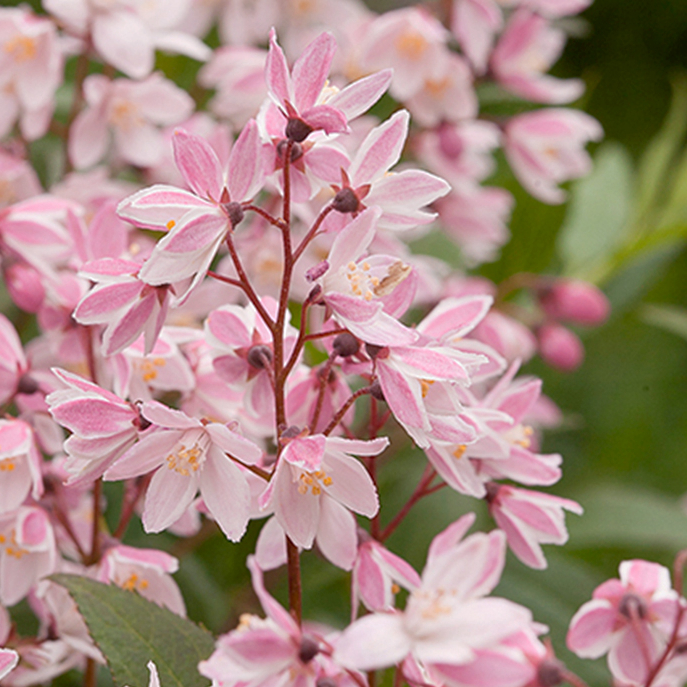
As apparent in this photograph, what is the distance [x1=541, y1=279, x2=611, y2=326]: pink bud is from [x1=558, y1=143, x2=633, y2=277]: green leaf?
0.14m

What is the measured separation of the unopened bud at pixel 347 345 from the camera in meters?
0.36

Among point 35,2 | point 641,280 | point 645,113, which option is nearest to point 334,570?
point 641,280

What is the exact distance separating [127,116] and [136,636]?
1.47 feet

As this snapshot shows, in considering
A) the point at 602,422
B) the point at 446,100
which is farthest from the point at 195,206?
the point at 602,422

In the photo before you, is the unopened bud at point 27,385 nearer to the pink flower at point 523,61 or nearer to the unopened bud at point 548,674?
the unopened bud at point 548,674

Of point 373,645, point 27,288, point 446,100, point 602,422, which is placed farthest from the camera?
point 602,422

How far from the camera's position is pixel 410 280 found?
38cm

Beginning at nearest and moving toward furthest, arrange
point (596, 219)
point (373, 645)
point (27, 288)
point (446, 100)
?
point (373, 645) < point (27, 288) < point (446, 100) < point (596, 219)

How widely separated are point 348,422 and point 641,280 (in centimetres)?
70

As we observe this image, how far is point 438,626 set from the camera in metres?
0.29

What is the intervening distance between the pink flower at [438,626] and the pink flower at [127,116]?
18.9 inches

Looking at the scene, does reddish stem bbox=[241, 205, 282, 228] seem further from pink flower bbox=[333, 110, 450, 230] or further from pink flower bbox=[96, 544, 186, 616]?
pink flower bbox=[96, 544, 186, 616]

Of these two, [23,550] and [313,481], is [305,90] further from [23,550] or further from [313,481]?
[23,550]

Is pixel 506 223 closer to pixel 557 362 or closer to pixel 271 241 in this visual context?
pixel 557 362
